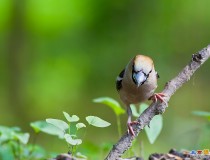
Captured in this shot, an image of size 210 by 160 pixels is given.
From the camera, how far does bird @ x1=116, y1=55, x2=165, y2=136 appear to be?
11.2 ft

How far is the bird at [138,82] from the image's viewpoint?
3418 millimetres

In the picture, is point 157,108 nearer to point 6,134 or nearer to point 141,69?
point 141,69

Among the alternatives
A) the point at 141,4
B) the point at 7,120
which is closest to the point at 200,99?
the point at 141,4

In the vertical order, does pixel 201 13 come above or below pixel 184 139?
above

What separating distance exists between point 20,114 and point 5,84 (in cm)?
73

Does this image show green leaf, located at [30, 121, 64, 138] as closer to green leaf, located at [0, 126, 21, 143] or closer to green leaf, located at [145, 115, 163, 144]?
green leaf, located at [0, 126, 21, 143]

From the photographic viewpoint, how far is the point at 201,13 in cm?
1042

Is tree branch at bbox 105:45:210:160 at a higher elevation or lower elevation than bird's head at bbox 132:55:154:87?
lower

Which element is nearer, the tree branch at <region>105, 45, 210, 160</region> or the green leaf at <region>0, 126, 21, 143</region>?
the tree branch at <region>105, 45, 210, 160</region>

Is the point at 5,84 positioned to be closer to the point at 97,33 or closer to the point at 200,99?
the point at 97,33

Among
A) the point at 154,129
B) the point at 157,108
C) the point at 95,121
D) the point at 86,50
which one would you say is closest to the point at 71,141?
the point at 95,121

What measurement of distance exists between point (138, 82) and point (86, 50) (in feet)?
21.4

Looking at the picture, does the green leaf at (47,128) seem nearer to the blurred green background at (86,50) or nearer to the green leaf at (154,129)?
the green leaf at (154,129)

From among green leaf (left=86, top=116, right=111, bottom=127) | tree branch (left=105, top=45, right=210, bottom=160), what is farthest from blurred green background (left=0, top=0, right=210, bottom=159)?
green leaf (left=86, top=116, right=111, bottom=127)
